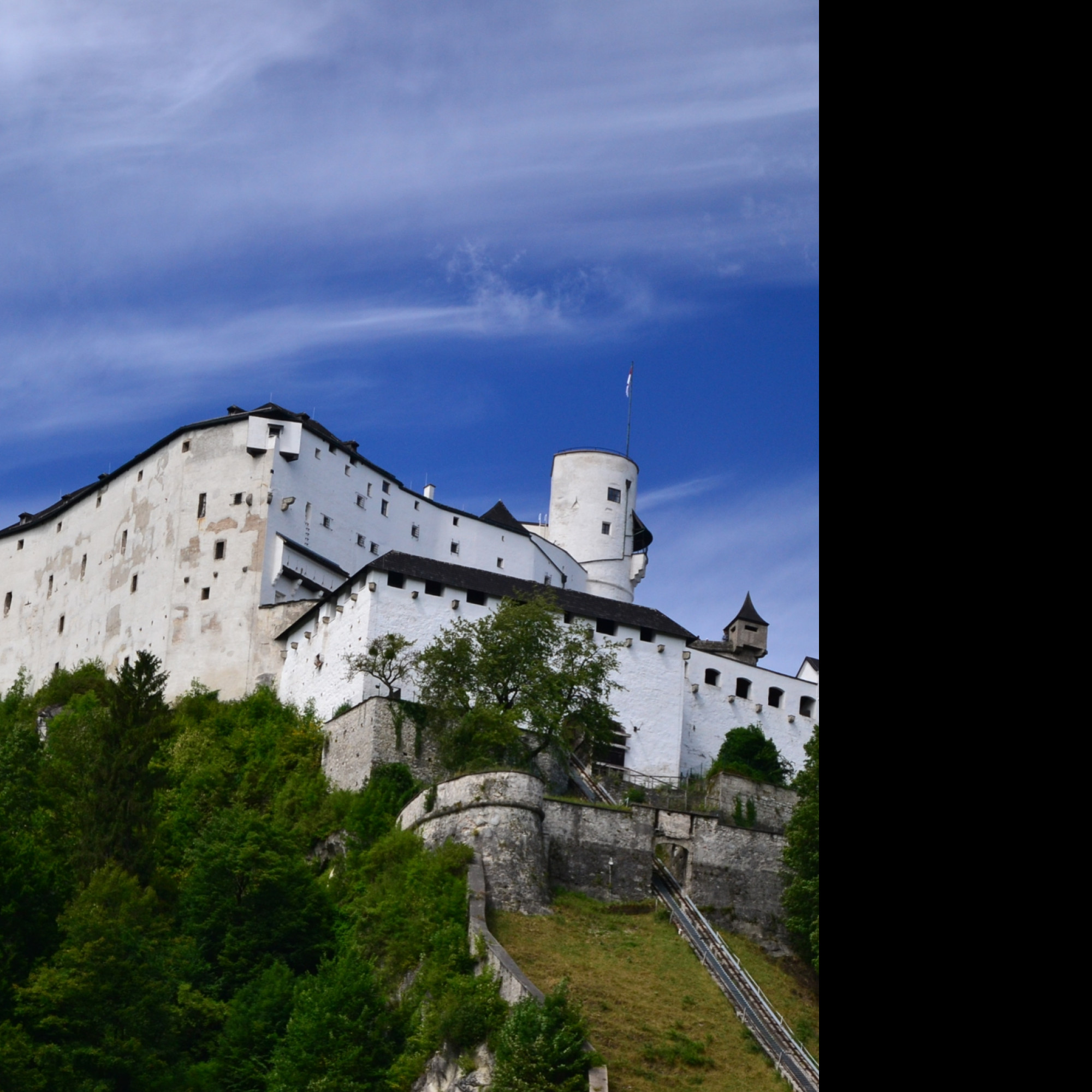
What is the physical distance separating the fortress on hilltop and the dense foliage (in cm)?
575

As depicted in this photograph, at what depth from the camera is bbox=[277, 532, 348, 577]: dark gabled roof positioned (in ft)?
212

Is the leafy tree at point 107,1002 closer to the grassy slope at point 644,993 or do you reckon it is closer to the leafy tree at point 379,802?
the leafy tree at point 379,802

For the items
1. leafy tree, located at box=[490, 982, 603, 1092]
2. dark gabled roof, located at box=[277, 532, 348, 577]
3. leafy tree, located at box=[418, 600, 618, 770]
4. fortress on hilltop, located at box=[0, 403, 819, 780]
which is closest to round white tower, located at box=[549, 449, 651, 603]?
fortress on hilltop, located at box=[0, 403, 819, 780]

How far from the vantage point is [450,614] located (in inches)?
2231

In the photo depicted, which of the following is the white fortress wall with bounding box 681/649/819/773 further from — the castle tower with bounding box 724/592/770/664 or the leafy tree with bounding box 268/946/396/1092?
the leafy tree with bounding box 268/946/396/1092

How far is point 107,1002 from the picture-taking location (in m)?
39.5

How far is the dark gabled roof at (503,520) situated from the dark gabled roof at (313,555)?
11.5 meters
